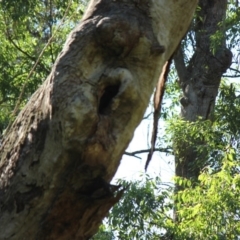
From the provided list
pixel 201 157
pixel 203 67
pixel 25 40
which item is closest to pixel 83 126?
pixel 201 157

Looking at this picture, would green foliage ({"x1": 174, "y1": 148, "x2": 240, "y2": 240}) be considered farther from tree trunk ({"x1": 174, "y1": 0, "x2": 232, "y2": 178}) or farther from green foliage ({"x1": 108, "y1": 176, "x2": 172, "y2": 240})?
tree trunk ({"x1": 174, "y1": 0, "x2": 232, "y2": 178})

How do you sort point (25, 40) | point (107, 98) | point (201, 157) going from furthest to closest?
point (25, 40) → point (201, 157) → point (107, 98)

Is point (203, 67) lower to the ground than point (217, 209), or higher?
higher

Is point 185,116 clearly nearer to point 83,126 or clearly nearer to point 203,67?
point 203,67

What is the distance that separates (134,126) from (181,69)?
33.4 feet

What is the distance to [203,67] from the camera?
1180 cm

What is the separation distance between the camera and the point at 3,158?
2201 millimetres

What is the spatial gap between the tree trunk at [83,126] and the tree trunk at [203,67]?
28.1ft

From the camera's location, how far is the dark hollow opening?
84.2 inches

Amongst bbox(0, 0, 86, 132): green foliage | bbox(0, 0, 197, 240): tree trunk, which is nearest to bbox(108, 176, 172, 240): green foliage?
bbox(0, 0, 86, 132): green foliage

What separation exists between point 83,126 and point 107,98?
15cm

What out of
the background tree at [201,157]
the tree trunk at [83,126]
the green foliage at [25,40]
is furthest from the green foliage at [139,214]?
the tree trunk at [83,126]

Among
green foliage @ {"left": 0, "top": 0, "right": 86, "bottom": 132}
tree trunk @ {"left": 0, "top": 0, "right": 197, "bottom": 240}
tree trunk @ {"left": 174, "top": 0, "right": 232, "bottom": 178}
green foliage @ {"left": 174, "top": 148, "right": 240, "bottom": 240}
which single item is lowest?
tree trunk @ {"left": 0, "top": 0, "right": 197, "bottom": 240}

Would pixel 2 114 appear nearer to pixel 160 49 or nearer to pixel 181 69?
pixel 181 69
